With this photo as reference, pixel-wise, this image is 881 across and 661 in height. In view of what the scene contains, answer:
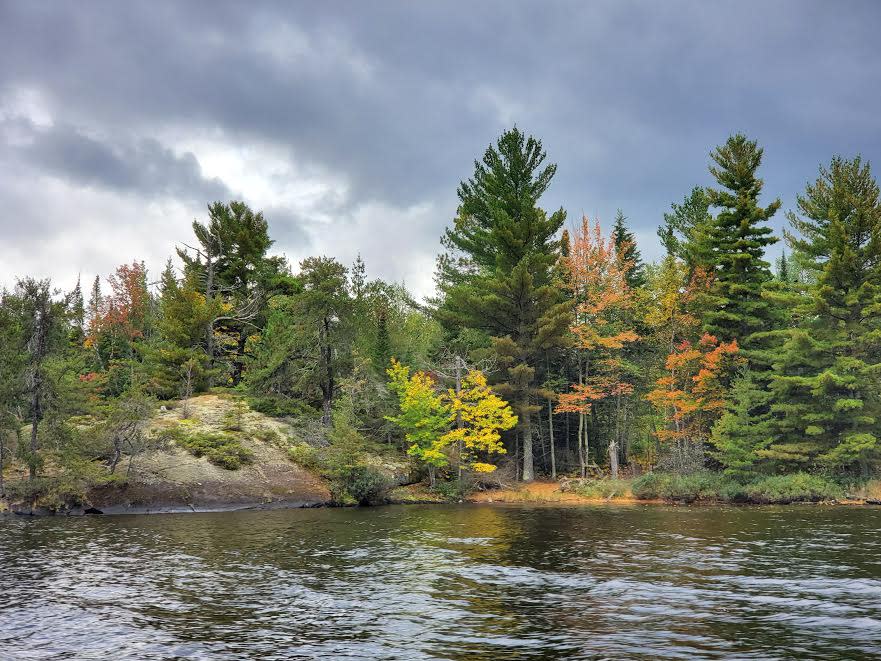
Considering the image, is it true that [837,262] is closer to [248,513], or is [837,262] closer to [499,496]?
[499,496]

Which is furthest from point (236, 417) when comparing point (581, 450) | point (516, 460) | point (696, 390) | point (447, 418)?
point (696, 390)

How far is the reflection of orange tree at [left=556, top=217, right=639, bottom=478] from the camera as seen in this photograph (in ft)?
143

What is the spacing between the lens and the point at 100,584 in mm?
15125

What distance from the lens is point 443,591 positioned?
14570 millimetres

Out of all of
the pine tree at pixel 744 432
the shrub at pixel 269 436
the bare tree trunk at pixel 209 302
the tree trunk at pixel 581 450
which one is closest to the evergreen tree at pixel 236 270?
the bare tree trunk at pixel 209 302

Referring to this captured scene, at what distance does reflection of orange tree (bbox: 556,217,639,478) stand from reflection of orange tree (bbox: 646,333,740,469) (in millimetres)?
3137

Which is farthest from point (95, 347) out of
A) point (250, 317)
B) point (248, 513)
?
point (248, 513)

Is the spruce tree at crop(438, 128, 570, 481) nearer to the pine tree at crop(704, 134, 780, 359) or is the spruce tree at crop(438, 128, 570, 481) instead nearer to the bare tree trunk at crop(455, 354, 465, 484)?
the bare tree trunk at crop(455, 354, 465, 484)

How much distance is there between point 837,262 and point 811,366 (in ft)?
21.6

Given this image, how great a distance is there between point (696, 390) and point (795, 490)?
9183mm

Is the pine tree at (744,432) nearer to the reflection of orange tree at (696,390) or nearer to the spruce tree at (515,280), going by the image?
the reflection of orange tree at (696,390)

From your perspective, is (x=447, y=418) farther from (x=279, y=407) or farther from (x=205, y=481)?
(x=205, y=481)

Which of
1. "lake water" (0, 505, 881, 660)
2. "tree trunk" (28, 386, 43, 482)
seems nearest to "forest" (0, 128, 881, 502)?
"tree trunk" (28, 386, 43, 482)

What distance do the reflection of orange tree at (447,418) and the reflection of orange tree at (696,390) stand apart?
439 inches
